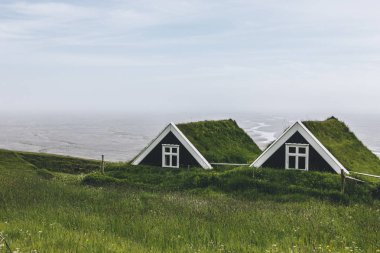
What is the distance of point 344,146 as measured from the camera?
28.8m

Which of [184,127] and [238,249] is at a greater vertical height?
[184,127]

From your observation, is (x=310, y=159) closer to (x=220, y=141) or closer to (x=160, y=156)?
(x=220, y=141)

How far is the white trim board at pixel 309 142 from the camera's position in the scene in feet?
81.8

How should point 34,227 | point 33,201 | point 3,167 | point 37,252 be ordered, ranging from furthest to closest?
point 3,167 < point 33,201 < point 34,227 < point 37,252

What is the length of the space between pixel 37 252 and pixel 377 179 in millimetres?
21072

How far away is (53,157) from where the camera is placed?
5484 cm

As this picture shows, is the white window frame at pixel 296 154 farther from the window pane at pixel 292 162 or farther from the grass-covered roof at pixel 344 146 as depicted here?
the grass-covered roof at pixel 344 146

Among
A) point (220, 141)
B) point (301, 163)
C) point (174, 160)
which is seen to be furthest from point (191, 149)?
point (301, 163)

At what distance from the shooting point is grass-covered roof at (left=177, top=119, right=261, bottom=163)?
30.5 m

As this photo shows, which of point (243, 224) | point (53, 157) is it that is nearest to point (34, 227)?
point (243, 224)

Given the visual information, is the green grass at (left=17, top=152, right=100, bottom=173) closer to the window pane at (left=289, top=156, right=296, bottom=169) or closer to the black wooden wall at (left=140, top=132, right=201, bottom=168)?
the black wooden wall at (left=140, top=132, right=201, bottom=168)

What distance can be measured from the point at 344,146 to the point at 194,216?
17184 millimetres

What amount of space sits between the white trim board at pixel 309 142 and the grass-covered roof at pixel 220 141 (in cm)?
445

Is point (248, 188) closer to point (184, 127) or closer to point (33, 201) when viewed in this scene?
point (184, 127)
